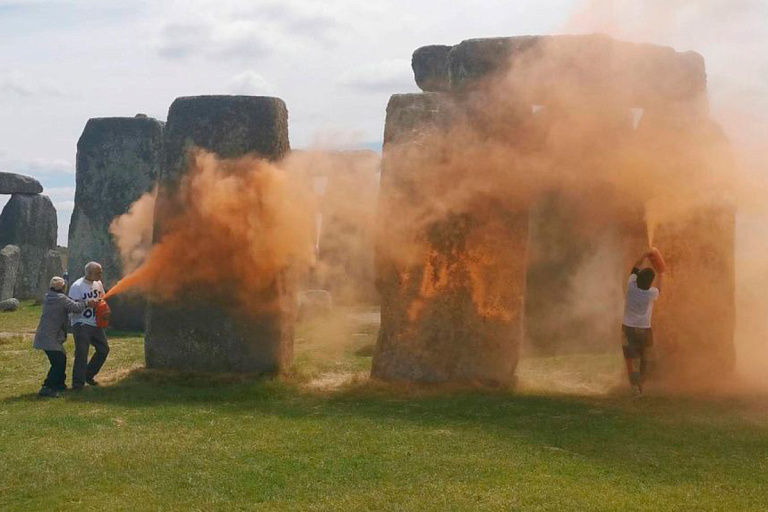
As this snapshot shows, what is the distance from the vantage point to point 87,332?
Answer: 1036cm

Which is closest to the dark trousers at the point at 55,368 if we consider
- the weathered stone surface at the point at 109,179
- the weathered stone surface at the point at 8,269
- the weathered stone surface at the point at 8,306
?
the weathered stone surface at the point at 109,179

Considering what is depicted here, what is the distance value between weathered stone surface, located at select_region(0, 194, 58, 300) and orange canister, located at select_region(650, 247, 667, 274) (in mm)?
18786

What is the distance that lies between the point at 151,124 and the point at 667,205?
1147 cm

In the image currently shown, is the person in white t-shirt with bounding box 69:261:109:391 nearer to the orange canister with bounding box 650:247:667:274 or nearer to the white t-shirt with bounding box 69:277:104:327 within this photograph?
the white t-shirt with bounding box 69:277:104:327

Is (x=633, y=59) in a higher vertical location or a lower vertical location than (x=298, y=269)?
higher

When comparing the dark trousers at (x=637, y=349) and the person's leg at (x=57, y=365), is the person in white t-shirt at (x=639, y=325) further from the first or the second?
the person's leg at (x=57, y=365)

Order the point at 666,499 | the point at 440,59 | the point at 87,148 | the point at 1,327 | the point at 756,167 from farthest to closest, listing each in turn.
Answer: the point at 87,148 < the point at 1,327 < the point at 440,59 < the point at 756,167 < the point at 666,499

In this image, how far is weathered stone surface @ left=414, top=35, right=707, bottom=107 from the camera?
10.4 m

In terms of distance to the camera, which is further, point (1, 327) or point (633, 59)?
point (1, 327)

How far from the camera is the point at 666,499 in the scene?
5941 mm

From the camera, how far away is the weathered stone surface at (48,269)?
24188mm

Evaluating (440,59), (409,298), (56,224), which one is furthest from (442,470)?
(56,224)

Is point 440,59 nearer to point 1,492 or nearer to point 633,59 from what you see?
point 633,59

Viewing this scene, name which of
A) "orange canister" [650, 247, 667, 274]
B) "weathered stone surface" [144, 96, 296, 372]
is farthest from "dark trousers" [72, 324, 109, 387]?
"orange canister" [650, 247, 667, 274]
